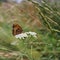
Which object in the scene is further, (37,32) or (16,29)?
(37,32)

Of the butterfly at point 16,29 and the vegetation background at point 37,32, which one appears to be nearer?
the butterfly at point 16,29

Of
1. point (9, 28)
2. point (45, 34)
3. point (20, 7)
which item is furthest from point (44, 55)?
point (20, 7)

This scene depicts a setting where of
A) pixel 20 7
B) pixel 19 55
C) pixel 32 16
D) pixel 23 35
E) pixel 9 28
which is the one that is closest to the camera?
pixel 23 35

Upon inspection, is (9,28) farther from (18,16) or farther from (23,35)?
(23,35)

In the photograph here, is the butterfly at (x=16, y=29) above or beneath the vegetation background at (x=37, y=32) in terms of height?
beneath

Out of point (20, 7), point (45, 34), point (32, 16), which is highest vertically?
point (20, 7)

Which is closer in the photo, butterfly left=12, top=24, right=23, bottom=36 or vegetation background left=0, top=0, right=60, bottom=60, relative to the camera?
butterfly left=12, top=24, right=23, bottom=36

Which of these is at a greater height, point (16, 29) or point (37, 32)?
point (37, 32)

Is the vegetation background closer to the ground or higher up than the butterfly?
higher up
